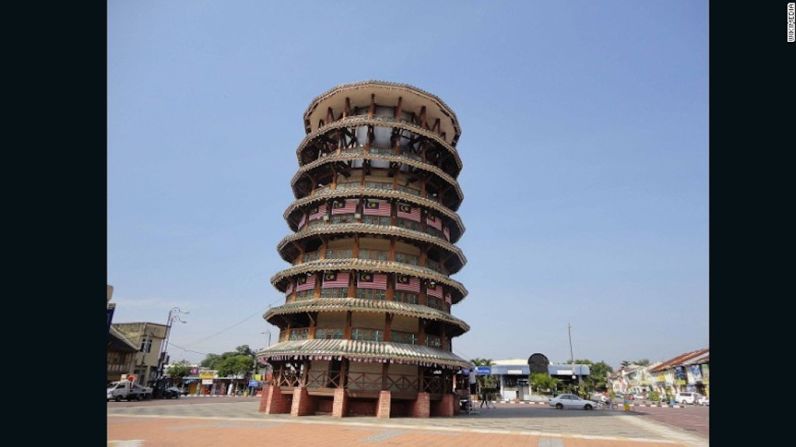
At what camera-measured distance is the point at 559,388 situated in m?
71.5

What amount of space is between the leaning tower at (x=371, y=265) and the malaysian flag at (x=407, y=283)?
0.25ft

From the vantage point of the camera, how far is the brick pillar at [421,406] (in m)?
27.2

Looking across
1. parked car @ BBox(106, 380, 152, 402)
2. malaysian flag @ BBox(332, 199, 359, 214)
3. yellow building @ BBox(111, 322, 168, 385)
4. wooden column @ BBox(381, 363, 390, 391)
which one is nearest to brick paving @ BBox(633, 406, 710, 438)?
wooden column @ BBox(381, 363, 390, 391)

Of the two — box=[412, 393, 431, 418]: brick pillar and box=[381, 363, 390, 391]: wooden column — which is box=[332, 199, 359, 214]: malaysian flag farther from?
box=[412, 393, 431, 418]: brick pillar

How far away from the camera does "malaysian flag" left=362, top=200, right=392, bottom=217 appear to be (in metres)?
32.1

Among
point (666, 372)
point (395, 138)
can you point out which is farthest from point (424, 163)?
point (666, 372)

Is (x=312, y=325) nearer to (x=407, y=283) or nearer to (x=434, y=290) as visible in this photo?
(x=407, y=283)

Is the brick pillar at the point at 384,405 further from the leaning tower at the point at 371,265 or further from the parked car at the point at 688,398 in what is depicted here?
the parked car at the point at 688,398

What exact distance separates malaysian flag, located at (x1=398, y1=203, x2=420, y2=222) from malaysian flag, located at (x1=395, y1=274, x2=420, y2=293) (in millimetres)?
4729

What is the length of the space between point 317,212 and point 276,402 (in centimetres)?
1374

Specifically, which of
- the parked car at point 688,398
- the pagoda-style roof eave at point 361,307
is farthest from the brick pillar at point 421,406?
the parked car at point 688,398

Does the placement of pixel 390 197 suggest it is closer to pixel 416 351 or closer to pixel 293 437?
pixel 416 351

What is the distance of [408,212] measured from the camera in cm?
3272

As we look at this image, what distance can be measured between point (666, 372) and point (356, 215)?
87.7 meters
